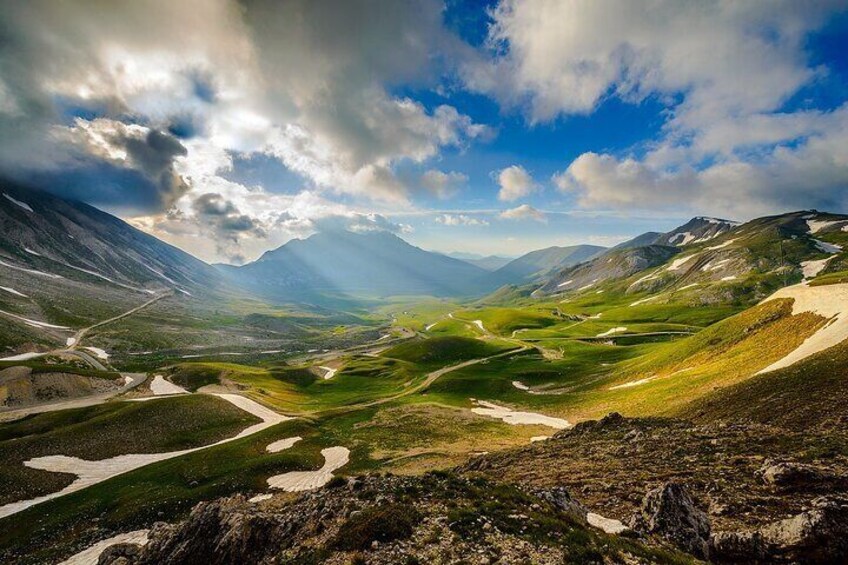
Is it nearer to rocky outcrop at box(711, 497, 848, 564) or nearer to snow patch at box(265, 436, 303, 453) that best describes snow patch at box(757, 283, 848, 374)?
rocky outcrop at box(711, 497, 848, 564)

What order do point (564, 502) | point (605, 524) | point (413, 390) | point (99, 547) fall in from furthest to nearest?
point (413, 390)
point (99, 547)
point (564, 502)
point (605, 524)

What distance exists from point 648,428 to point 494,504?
20027mm

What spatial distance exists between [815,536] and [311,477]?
4393 cm

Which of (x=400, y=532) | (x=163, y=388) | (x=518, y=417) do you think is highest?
(x=400, y=532)

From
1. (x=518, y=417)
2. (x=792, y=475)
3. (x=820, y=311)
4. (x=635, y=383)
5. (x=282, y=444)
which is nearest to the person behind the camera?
(x=792, y=475)

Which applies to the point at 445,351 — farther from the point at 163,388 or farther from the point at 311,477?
the point at 311,477

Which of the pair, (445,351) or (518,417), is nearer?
(518,417)

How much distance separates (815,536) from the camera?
13523 mm

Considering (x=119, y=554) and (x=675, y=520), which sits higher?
(x=675, y=520)

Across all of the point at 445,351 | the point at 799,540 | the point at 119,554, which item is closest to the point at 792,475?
the point at 799,540

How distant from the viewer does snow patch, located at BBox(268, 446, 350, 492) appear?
137 feet

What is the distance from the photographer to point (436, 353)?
522ft

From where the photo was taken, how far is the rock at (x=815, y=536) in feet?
43.6

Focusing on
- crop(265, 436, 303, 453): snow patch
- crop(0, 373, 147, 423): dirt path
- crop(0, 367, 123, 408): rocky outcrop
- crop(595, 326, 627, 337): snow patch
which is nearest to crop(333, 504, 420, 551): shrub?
crop(265, 436, 303, 453): snow patch
